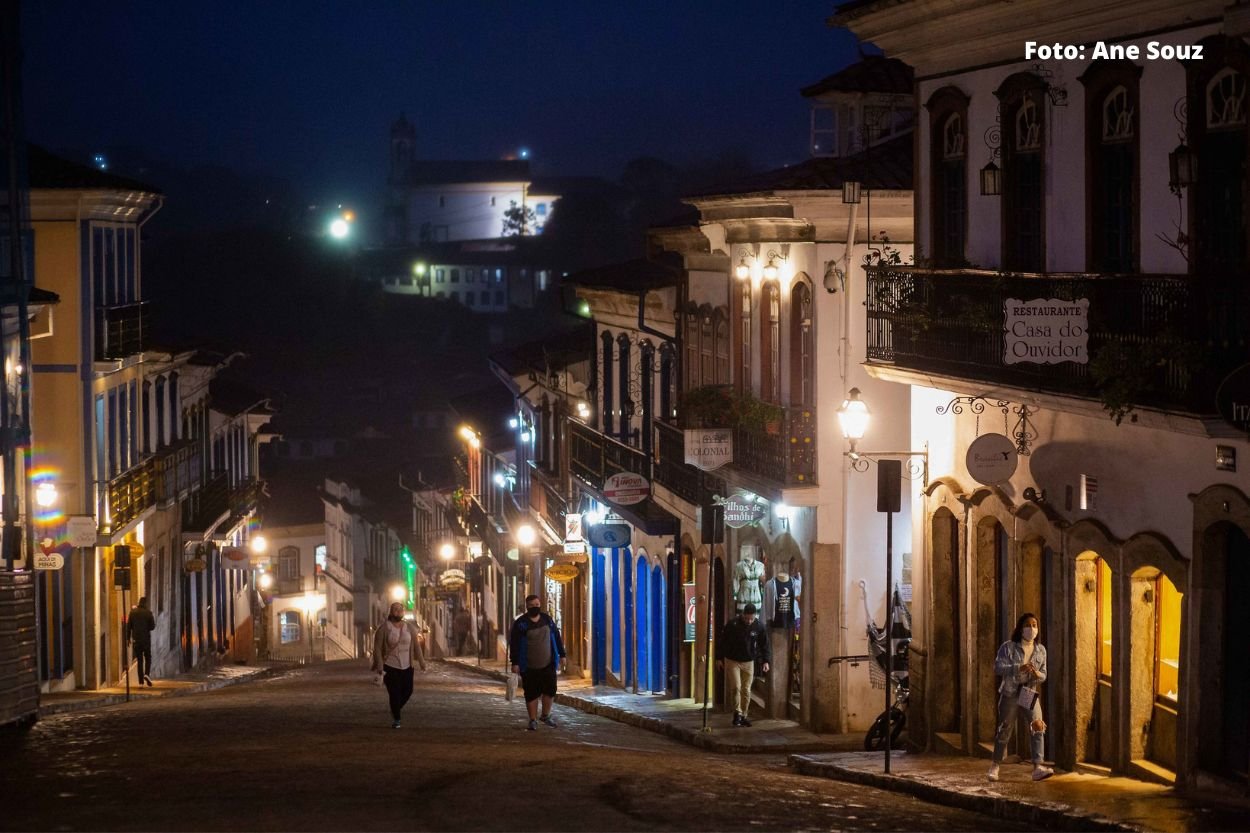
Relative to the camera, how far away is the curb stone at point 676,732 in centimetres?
2223

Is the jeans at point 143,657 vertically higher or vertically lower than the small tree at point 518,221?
lower

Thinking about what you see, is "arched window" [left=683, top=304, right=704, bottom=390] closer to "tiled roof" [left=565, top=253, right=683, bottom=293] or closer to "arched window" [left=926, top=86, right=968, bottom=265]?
"tiled roof" [left=565, top=253, right=683, bottom=293]

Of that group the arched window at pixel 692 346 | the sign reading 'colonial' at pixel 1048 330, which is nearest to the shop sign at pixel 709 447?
the arched window at pixel 692 346

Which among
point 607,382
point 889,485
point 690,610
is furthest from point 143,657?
point 889,485

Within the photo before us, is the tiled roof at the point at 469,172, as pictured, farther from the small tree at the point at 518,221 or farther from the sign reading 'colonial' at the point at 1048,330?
the sign reading 'colonial' at the point at 1048,330

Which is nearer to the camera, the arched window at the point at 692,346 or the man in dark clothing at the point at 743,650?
the man in dark clothing at the point at 743,650

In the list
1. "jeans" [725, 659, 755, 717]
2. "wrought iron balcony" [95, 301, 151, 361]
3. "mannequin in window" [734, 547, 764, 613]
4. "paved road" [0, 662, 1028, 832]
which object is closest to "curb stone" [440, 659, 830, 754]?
"paved road" [0, 662, 1028, 832]

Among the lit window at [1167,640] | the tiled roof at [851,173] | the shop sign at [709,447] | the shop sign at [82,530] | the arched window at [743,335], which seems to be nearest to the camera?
the lit window at [1167,640]

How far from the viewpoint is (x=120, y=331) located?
113ft

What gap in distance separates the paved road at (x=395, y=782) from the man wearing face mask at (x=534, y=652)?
473 millimetres

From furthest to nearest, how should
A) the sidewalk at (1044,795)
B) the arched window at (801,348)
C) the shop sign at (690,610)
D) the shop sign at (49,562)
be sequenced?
the shop sign at (49,562)
the shop sign at (690,610)
the arched window at (801,348)
the sidewalk at (1044,795)

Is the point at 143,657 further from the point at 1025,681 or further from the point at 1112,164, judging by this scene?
the point at 1112,164

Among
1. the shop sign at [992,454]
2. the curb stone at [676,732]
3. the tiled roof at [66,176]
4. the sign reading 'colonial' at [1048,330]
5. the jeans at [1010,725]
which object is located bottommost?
the curb stone at [676,732]

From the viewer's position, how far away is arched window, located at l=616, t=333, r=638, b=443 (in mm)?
34562
